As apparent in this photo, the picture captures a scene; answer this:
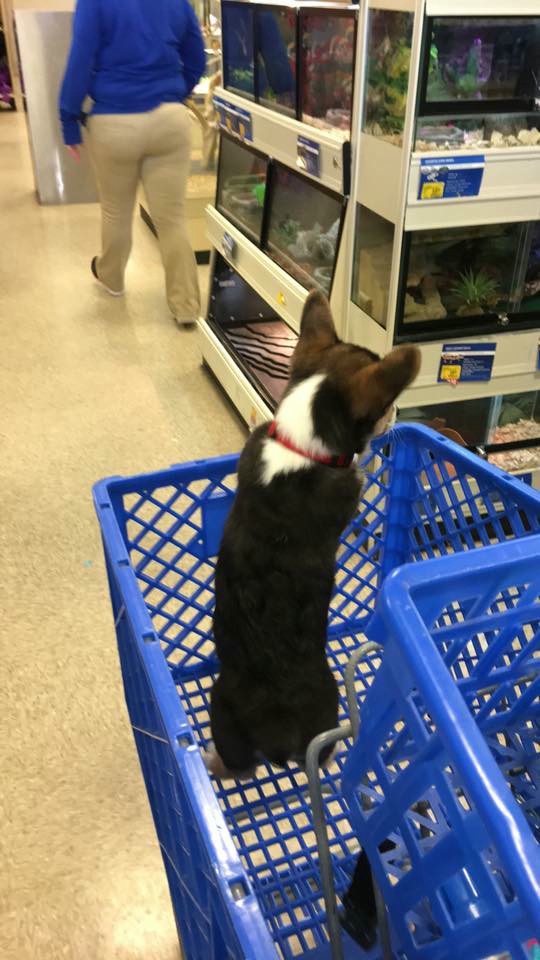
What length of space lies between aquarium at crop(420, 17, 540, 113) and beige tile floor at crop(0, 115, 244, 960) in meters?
1.48

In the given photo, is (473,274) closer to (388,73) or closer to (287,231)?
(388,73)

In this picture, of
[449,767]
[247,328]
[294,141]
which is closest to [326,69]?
[294,141]

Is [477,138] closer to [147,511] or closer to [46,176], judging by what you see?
[147,511]

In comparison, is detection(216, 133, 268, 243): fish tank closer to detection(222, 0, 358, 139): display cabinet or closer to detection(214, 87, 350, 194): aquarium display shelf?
detection(214, 87, 350, 194): aquarium display shelf

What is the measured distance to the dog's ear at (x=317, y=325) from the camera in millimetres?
1323

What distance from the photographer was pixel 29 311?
4.13 meters

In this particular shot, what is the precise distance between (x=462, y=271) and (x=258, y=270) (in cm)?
89

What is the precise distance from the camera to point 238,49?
9.58 ft

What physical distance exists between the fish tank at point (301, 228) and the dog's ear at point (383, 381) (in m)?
1.28

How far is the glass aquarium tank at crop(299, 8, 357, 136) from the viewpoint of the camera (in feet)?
6.98

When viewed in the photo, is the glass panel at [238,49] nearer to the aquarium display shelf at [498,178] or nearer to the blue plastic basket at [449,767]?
the aquarium display shelf at [498,178]

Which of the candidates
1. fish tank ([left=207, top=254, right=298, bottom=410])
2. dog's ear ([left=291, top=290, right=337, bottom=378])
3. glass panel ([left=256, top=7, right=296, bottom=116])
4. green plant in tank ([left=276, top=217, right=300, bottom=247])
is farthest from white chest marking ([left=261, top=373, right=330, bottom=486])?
fish tank ([left=207, top=254, right=298, bottom=410])

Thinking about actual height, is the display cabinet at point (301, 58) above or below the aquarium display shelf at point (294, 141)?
above

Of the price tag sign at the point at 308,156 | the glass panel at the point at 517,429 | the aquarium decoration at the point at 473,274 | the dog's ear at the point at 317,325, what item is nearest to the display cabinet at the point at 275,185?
the price tag sign at the point at 308,156
